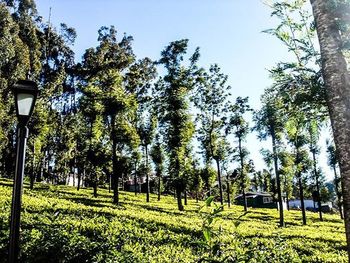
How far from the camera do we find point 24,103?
534 centimetres

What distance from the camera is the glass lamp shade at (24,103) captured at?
530 cm

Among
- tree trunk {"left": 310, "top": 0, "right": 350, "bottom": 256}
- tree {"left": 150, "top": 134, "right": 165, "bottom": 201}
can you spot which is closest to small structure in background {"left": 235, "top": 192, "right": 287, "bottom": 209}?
tree {"left": 150, "top": 134, "right": 165, "bottom": 201}

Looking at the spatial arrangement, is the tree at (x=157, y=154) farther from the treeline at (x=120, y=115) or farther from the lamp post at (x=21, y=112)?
the lamp post at (x=21, y=112)

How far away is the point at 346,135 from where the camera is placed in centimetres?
476

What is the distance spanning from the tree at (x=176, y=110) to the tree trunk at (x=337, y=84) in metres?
27.0

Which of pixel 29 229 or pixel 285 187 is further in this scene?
pixel 285 187

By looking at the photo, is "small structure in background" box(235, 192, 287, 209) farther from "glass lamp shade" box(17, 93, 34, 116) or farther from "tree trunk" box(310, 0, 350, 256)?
"glass lamp shade" box(17, 93, 34, 116)

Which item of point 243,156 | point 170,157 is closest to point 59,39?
point 170,157

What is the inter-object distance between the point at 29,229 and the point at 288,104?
8604mm

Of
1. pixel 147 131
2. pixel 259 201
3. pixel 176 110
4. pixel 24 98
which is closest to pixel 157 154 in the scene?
pixel 147 131

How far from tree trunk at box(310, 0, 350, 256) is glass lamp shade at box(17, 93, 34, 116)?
4.64 metres

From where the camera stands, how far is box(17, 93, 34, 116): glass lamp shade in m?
5.30

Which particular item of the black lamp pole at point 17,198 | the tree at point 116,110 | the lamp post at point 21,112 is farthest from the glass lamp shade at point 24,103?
the tree at point 116,110

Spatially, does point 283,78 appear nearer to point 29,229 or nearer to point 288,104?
point 288,104
